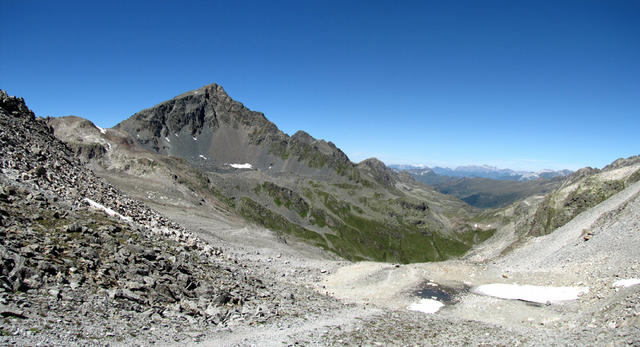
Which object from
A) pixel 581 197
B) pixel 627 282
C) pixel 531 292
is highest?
pixel 581 197

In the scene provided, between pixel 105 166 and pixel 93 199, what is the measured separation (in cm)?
16574

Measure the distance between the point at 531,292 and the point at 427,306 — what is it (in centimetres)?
1109

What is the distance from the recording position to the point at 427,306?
34781 mm

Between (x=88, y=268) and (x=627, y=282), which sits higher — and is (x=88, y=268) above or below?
→ above

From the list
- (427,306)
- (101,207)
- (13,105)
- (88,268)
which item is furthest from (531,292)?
(13,105)

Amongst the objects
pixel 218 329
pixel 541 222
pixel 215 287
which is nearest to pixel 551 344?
pixel 218 329

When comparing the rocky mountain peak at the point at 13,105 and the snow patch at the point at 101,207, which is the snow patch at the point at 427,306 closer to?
the snow patch at the point at 101,207

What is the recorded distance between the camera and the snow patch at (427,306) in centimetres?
3394

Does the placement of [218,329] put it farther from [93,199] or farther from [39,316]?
[93,199]

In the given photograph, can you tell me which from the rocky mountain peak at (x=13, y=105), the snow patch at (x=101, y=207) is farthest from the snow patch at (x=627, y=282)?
the rocky mountain peak at (x=13, y=105)

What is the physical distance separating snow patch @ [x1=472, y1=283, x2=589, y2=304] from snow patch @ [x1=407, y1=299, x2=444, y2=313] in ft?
20.5

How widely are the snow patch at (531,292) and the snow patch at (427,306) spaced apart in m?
6.25

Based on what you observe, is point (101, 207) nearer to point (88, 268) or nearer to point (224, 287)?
point (88, 268)

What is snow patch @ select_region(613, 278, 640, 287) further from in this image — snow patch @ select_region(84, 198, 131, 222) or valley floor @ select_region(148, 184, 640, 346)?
snow patch @ select_region(84, 198, 131, 222)
